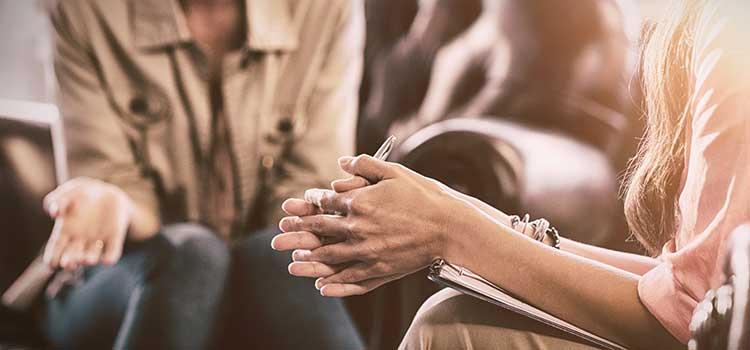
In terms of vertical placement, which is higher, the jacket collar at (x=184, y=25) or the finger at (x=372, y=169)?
the jacket collar at (x=184, y=25)

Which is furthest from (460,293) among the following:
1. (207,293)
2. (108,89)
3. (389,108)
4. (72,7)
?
(72,7)

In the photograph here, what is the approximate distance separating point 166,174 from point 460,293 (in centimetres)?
72

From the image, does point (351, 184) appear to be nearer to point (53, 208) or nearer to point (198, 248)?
point (198, 248)

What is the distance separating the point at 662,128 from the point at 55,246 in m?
1.19

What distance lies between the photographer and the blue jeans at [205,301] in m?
1.58

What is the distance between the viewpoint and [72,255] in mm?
1689

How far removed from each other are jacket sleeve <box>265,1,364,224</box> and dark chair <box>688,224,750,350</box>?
0.73 m

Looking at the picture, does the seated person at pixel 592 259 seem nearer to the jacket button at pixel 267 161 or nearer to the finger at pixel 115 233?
the jacket button at pixel 267 161

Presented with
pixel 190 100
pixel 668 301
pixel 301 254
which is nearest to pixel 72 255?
pixel 190 100

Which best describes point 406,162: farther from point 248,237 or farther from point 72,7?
point 72,7

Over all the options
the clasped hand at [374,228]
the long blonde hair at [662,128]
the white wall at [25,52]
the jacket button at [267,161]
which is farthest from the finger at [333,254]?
the white wall at [25,52]

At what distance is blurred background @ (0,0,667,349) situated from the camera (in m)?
1.42

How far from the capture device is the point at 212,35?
1.65 metres

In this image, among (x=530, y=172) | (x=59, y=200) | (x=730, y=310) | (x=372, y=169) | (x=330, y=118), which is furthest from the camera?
(x=59, y=200)
